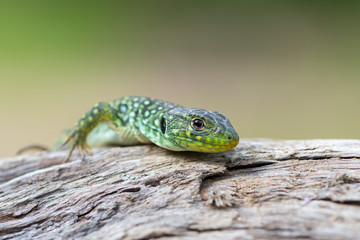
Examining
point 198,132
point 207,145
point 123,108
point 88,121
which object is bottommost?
point 207,145

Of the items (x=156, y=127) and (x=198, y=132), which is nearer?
(x=198, y=132)

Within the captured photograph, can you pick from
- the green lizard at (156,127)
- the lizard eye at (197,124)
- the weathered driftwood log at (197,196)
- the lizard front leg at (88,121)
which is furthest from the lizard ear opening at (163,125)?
the lizard front leg at (88,121)

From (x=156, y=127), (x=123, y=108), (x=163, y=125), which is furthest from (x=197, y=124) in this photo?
(x=123, y=108)

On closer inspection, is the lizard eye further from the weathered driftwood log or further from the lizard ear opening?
the lizard ear opening

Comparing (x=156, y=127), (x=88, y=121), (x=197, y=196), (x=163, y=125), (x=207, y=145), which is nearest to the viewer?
(x=197, y=196)

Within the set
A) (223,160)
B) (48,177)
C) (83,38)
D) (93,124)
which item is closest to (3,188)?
(48,177)

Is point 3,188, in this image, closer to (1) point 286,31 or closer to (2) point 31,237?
(2) point 31,237

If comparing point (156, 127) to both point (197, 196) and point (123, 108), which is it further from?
point (197, 196)
